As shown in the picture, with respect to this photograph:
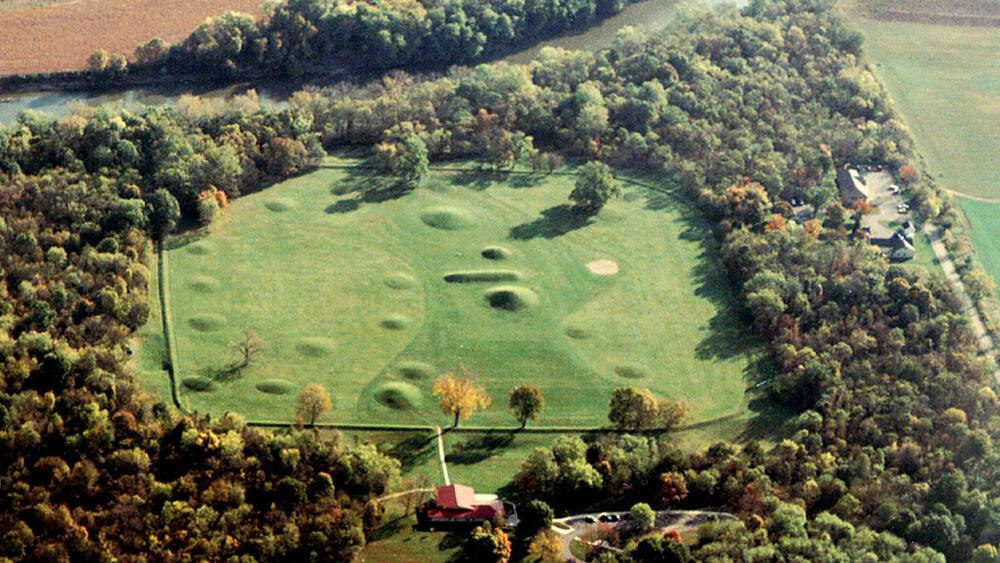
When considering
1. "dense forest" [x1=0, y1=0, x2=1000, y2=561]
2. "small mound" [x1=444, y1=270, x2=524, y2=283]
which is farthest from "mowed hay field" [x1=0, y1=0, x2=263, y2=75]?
"small mound" [x1=444, y1=270, x2=524, y2=283]

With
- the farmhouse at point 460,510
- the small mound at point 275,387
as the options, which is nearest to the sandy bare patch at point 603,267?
the small mound at point 275,387

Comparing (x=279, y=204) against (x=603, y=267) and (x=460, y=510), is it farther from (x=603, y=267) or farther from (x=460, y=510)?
(x=460, y=510)

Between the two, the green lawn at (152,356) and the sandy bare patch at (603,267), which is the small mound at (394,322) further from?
the sandy bare patch at (603,267)

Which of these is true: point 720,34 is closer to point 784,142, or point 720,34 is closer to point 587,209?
point 784,142

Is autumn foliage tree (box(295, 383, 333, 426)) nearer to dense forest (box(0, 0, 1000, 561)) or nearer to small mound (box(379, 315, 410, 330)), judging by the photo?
dense forest (box(0, 0, 1000, 561))

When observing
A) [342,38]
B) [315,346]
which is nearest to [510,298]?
[315,346]

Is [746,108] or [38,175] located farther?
[746,108]

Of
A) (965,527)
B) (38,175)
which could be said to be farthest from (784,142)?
(38,175)
